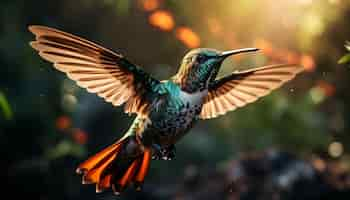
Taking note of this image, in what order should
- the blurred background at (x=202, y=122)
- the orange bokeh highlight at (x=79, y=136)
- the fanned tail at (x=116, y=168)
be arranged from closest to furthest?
the fanned tail at (x=116, y=168) → the blurred background at (x=202, y=122) → the orange bokeh highlight at (x=79, y=136)

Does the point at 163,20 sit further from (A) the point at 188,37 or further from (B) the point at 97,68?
(B) the point at 97,68

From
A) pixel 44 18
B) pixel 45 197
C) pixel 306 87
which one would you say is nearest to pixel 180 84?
pixel 45 197

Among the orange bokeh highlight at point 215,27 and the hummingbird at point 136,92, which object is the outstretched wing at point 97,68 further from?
the orange bokeh highlight at point 215,27

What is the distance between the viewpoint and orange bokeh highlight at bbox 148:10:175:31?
720 cm

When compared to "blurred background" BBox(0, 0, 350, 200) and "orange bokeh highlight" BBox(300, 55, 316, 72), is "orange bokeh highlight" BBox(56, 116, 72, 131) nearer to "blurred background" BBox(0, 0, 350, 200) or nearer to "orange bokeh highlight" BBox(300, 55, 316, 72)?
"blurred background" BBox(0, 0, 350, 200)

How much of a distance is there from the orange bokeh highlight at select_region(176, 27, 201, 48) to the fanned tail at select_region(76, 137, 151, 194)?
4299 millimetres

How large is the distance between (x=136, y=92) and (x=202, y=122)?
4.96m

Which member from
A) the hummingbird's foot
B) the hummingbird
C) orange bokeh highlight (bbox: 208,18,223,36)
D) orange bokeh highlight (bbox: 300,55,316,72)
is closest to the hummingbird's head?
the hummingbird

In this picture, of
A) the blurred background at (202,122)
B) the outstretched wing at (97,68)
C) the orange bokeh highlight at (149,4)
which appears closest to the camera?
the outstretched wing at (97,68)

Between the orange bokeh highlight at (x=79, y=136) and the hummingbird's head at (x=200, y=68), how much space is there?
169 inches

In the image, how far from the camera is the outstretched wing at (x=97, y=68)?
2238 mm

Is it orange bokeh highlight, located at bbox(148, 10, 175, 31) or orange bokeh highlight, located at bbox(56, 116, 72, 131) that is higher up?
orange bokeh highlight, located at bbox(148, 10, 175, 31)

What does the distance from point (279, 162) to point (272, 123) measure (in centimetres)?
177

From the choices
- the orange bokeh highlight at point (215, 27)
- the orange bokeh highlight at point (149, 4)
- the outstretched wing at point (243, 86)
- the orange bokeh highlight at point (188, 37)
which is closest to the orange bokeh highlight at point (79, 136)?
the orange bokeh highlight at point (188, 37)
